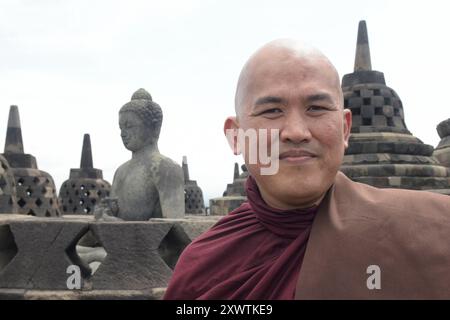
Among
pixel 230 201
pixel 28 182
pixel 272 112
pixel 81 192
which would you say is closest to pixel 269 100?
pixel 272 112

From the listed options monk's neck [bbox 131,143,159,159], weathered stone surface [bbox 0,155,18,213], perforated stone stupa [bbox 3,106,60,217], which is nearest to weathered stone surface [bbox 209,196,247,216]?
perforated stone stupa [bbox 3,106,60,217]

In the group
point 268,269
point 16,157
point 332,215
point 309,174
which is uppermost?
point 16,157

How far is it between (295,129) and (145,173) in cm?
308

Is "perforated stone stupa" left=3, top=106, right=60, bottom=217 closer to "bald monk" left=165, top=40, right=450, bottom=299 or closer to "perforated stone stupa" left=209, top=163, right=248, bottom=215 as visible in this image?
"perforated stone stupa" left=209, top=163, right=248, bottom=215

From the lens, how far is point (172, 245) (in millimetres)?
3719

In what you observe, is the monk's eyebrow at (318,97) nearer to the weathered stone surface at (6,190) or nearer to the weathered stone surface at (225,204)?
the weathered stone surface at (6,190)

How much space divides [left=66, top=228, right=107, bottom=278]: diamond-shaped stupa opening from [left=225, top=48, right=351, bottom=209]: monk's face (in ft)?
8.10

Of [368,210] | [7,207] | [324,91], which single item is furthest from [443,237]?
[7,207]

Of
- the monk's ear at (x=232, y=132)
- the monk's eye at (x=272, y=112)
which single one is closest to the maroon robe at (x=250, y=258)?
the monk's ear at (x=232, y=132)

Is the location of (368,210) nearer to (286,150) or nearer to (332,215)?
(332,215)

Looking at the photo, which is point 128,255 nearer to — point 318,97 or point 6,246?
point 6,246

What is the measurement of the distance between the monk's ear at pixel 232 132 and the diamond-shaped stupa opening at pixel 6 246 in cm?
269

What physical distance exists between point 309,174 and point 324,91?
0.22 meters

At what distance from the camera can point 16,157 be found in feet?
30.8
